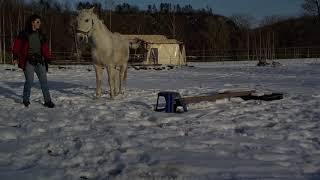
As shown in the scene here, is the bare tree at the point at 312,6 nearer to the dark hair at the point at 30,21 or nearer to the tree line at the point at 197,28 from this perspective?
the tree line at the point at 197,28

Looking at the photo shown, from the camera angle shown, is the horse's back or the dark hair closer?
the dark hair

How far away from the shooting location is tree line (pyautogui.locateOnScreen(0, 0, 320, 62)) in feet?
180

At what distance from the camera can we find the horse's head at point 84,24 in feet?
32.1

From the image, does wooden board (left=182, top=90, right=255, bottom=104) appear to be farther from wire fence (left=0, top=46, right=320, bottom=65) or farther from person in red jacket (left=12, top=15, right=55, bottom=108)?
wire fence (left=0, top=46, right=320, bottom=65)

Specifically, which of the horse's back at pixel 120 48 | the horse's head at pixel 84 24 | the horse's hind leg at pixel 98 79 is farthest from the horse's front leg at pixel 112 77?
the horse's head at pixel 84 24

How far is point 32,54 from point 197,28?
77.1 metres

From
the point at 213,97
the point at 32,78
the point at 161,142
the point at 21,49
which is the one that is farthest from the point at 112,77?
the point at 161,142

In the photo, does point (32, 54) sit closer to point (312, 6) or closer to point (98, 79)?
point (98, 79)

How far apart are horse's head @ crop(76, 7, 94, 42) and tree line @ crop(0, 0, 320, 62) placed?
37857mm

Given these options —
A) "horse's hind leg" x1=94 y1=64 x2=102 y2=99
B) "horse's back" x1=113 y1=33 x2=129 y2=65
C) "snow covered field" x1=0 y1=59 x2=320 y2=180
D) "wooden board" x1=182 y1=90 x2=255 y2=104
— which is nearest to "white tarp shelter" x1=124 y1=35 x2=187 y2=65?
"horse's back" x1=113 y1=33 x2=129 y2=65

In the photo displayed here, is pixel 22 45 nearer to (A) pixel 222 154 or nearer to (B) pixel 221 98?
(B) pixel 221 98

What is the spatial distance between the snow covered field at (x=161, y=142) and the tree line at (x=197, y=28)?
40.3 meters

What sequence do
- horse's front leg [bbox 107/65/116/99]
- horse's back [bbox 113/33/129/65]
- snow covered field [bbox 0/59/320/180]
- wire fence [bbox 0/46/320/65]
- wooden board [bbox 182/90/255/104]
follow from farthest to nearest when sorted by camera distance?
wire fence [bbox 0/46/320/65]
horse's back [bbox 113/33/129/65]
horse's front leg [bbox 107/65/116/99]
wooden board [bbox 182/90/255/104]
snow covered field [bbox 0/59/320/180]

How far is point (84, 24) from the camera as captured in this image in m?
9.82
